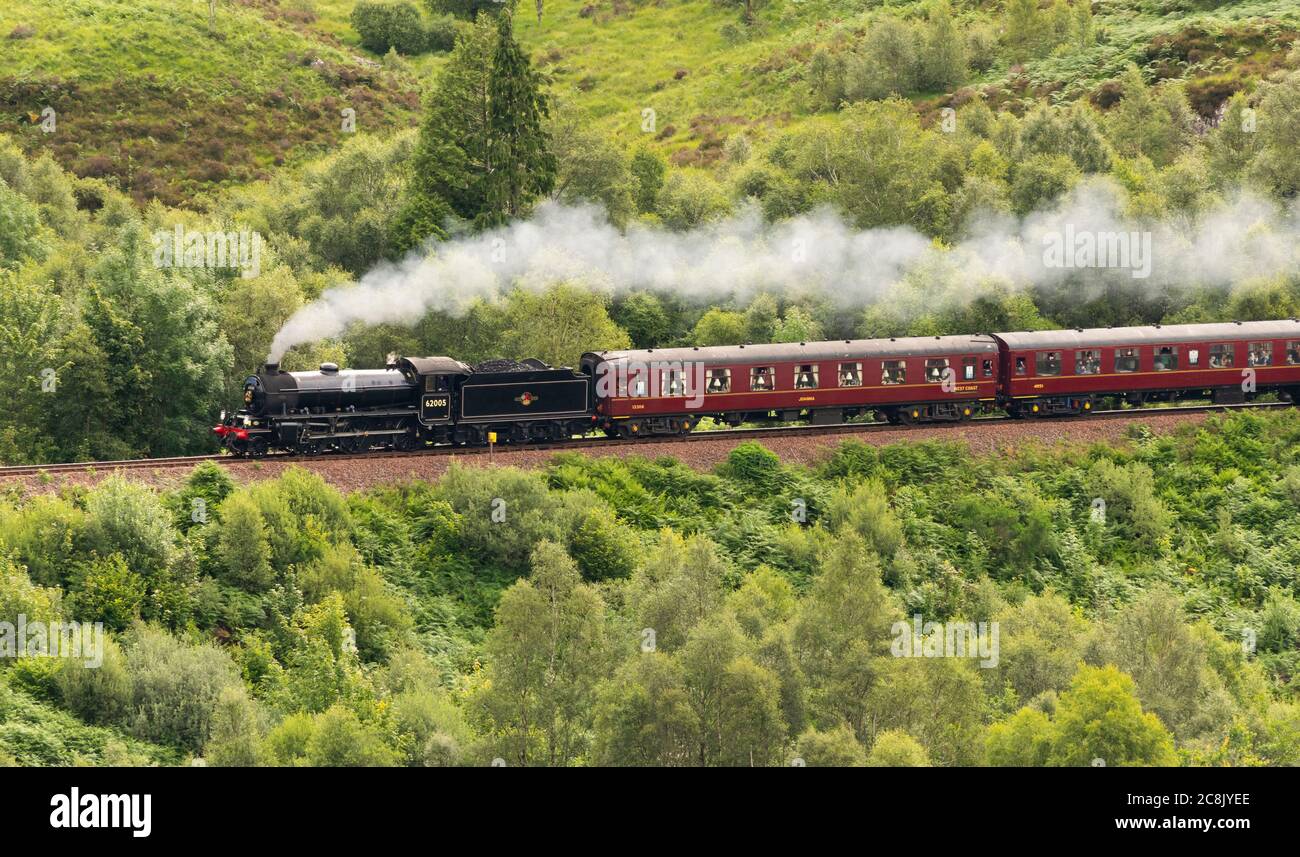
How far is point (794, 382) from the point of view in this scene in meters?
58.8

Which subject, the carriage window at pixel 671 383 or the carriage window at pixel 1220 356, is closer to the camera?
the carriage window at pixel 671 383

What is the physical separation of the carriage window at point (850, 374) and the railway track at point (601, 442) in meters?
1.83

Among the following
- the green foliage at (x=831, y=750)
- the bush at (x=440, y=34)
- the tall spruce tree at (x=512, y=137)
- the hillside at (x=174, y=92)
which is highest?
the bush at (x=440, y=34)

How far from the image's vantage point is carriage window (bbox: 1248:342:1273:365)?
63.2 m

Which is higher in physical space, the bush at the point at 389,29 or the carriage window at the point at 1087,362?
the bush at the point at 389,29

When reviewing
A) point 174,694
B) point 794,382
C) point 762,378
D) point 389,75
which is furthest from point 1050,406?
point 389,75

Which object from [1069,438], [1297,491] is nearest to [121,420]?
[1069,438]

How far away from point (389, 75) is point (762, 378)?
7878 centimetres

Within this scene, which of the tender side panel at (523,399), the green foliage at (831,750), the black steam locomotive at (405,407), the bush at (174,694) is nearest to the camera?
the green foliage at (831,750)

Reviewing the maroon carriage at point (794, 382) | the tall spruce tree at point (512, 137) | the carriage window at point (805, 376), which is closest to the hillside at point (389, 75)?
the tall spruce tree at point (512, 137)

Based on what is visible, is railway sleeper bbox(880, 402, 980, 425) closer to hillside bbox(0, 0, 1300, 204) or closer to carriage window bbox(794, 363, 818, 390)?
carriage window bbox(794, 363, 818, 390)

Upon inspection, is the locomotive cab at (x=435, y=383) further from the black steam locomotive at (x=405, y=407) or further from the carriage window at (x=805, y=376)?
the carriage window at (x=805, y=376)

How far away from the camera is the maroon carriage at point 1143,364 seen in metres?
61.4

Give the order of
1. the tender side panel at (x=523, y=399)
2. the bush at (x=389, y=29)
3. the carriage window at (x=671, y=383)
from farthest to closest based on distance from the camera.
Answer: the bush at (x=389, y=29), the carriage window at (x=671, y=383), the tender side panel at (x=523, y=399)
